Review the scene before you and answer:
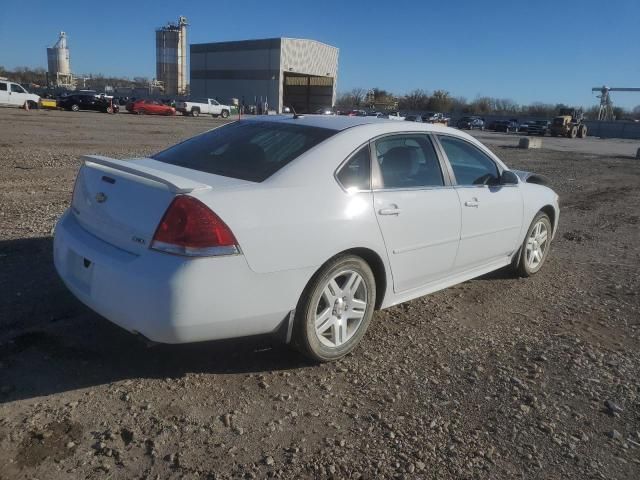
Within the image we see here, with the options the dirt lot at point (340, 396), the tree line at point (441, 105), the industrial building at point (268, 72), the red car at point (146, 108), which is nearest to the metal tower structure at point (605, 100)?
the tree line at point (441, 105)

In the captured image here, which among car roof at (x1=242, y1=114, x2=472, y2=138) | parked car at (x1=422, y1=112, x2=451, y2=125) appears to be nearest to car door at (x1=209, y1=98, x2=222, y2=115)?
parked car at (x1=422, y1=112, x2=451, y2=125)

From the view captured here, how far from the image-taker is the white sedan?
2791 millimetres

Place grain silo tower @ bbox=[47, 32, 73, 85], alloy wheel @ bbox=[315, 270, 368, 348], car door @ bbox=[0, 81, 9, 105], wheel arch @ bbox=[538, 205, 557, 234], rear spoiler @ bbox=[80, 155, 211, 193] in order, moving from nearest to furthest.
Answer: rear spoiler @ bbox=[80, 155, 211, 193]
alloy wheel @ bbox=[315, 270, 368, 348]
wheel arch @ bbox=[538, 205, 557, 234]
car door @ bbox=[0, 81, 9, 105]
grain silo tower @ bbox=[47, 32, 73, 85]

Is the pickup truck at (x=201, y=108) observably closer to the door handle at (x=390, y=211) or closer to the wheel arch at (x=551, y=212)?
the wheel arch at (x=551, y=212)

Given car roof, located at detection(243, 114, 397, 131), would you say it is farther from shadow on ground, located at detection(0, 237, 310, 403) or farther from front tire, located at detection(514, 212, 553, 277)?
front tire, located at detection(514, 212, 553, 277)

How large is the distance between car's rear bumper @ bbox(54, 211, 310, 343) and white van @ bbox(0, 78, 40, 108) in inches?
1556

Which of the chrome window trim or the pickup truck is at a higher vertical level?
the chrome window trim

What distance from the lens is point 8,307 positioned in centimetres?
390

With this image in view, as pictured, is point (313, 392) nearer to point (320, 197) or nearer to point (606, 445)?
point (320, 197)

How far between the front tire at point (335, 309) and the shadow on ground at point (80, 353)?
0.23 metres

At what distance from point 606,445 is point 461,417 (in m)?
0.75

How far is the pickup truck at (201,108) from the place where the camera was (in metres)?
51.0

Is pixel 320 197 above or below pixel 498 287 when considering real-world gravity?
above

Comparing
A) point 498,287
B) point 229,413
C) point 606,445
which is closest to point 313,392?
point 229,413
